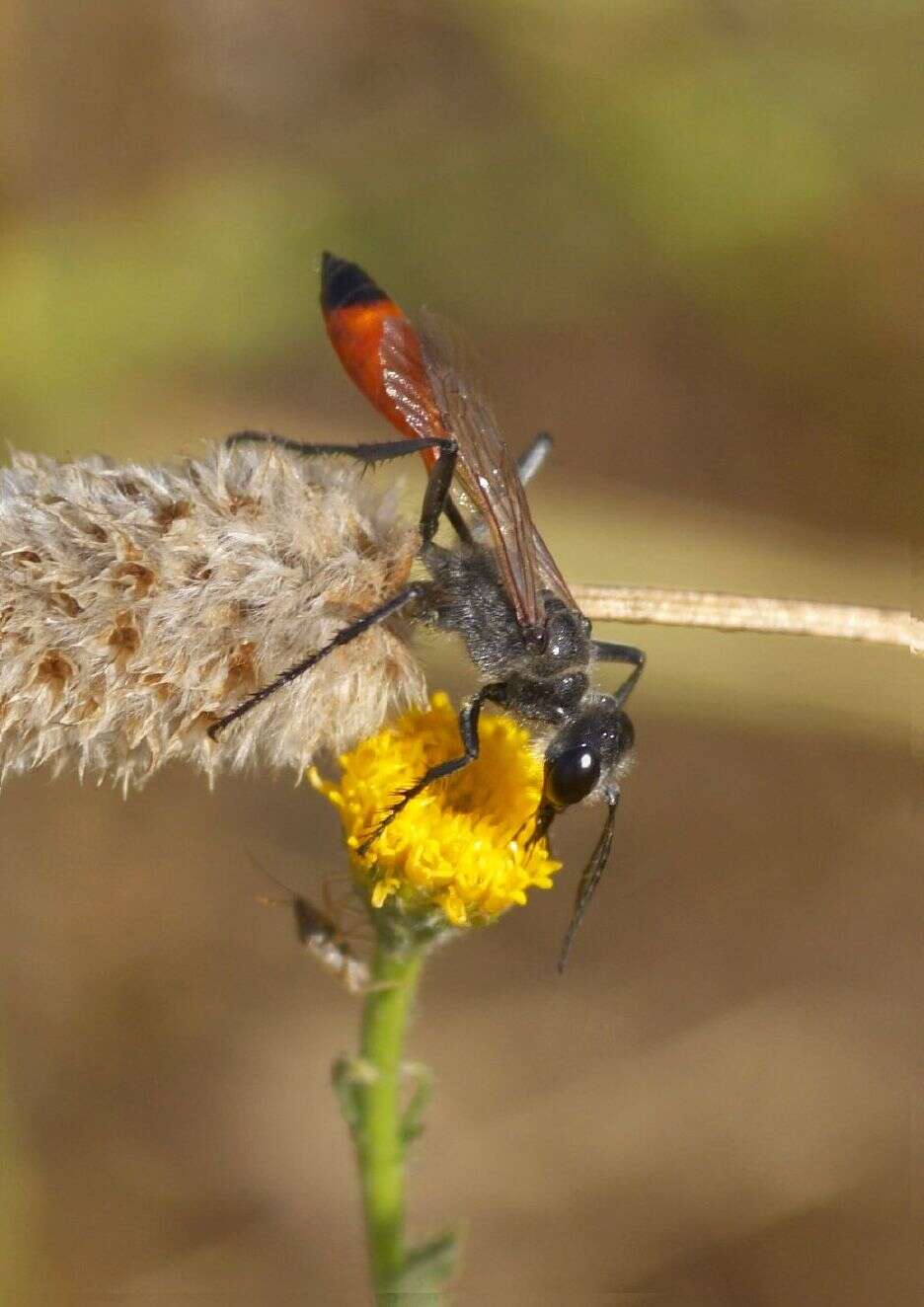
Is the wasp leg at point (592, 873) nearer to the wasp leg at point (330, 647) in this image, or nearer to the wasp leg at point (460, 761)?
the wasp leg at point (460, 761)

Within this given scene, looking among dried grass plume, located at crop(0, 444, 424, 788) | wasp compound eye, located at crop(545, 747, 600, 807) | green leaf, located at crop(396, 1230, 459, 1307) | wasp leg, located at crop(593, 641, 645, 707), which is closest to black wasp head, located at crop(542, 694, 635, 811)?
wasp compound eye, located at crop(545, 747, 600, 807)

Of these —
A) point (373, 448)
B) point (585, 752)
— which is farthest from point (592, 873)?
point (373, 448)

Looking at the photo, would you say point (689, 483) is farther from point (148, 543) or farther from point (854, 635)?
point (148, 543)

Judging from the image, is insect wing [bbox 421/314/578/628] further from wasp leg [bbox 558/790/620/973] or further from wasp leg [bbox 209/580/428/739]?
wasp leg [bbox 558/790/620/973]

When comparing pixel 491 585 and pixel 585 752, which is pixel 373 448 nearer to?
pixel 491 585

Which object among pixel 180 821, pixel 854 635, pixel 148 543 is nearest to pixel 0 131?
pixel 180 821
